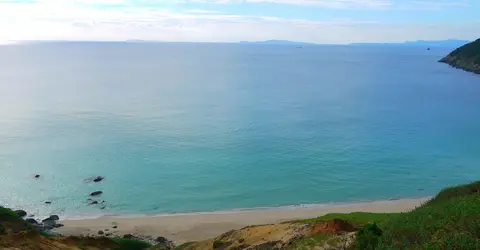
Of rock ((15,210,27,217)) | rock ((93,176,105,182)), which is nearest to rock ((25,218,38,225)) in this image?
rock ((15,210,27,217))

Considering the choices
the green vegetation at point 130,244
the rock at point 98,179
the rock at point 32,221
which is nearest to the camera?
the green vegetation at point 130,244

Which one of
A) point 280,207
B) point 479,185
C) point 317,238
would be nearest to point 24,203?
point 280,207

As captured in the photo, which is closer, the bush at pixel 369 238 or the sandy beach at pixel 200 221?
the bush at pixel 369 238

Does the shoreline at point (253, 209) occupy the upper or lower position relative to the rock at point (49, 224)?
upper

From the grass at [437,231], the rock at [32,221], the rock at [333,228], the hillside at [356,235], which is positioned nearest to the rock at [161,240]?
the hillside at [356,235]

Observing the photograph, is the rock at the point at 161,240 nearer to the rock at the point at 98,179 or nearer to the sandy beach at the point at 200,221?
the sandy beach at the point at 200,221

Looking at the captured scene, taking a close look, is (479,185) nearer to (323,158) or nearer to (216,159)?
(323,158)

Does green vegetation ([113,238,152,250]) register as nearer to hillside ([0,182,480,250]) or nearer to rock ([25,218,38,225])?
hillside ([0,182,480,250])
